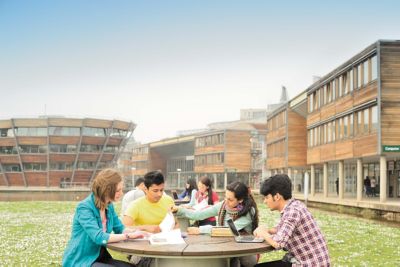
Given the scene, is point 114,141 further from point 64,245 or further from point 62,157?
point 64,245

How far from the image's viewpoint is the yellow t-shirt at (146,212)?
703cm

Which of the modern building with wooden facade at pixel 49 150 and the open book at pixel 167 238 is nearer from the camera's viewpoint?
the open book at pixel 167 238

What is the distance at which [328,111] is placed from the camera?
40.5m

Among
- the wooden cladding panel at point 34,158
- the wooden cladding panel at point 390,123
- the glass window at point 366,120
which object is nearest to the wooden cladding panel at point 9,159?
the wooden cladding panel at point 34,158

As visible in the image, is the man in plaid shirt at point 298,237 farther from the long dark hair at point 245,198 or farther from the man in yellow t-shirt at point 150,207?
the man in yellow t-shirt at point 150,207

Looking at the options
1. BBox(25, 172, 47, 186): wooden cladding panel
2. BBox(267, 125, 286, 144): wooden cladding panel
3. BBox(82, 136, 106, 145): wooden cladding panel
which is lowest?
BBox(25, 172, 47, 186): wooden cladding panel

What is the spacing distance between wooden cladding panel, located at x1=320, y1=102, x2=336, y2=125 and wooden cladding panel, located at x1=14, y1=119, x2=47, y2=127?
50.7m

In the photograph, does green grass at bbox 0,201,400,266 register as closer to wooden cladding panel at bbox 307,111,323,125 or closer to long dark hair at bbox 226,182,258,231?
long dark hair at bbox 226,182,258,231

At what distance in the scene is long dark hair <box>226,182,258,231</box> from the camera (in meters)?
6.62

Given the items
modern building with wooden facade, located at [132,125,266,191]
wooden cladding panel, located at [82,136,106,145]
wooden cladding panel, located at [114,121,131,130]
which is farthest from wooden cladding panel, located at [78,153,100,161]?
modern building with wooden facade, located at [132,125,266,191]

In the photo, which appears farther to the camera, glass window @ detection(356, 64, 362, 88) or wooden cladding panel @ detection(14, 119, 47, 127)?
wooden cladding panel @ detection(14, 119, 47, 127)

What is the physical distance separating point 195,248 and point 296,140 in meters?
48.7

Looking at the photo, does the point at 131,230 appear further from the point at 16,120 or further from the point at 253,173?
the point at 16,120

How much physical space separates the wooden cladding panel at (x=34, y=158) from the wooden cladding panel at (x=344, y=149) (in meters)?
55.1
